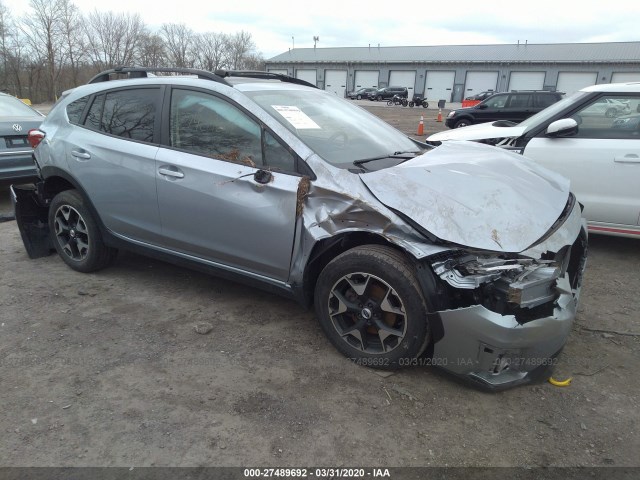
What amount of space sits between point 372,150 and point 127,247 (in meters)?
2.15

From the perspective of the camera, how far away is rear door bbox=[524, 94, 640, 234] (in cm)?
445

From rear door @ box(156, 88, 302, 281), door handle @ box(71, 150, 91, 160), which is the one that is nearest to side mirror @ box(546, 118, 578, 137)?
rear door @ box(156, 88, 302, 281)

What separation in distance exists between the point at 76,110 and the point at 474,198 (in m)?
3.48

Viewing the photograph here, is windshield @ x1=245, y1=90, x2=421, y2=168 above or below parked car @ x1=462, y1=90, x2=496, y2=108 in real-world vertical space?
below

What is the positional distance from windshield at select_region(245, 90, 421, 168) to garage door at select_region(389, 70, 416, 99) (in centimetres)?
5612

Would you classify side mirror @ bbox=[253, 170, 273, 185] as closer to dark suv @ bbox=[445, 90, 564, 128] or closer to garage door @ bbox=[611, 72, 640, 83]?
dark suv @ bbox=[445, 90, 564, 128]

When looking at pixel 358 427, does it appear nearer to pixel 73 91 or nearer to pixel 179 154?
pixel 179 154

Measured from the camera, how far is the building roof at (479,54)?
47562 millimetres

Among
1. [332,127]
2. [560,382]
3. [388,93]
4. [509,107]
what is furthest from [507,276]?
[388,93]

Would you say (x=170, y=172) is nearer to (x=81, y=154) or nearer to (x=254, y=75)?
(x=81, y=154)

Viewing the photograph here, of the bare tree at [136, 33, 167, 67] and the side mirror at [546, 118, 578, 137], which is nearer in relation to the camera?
the side mirror at [546, 118, 578, 137]

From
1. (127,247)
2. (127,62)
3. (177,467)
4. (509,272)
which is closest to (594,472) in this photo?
(509,272)

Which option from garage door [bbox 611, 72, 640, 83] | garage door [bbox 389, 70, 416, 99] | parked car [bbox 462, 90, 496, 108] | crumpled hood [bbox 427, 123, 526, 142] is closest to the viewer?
crumpled hood [bbox 427, 123, 526, 142]

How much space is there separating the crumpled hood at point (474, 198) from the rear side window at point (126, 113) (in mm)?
1860
